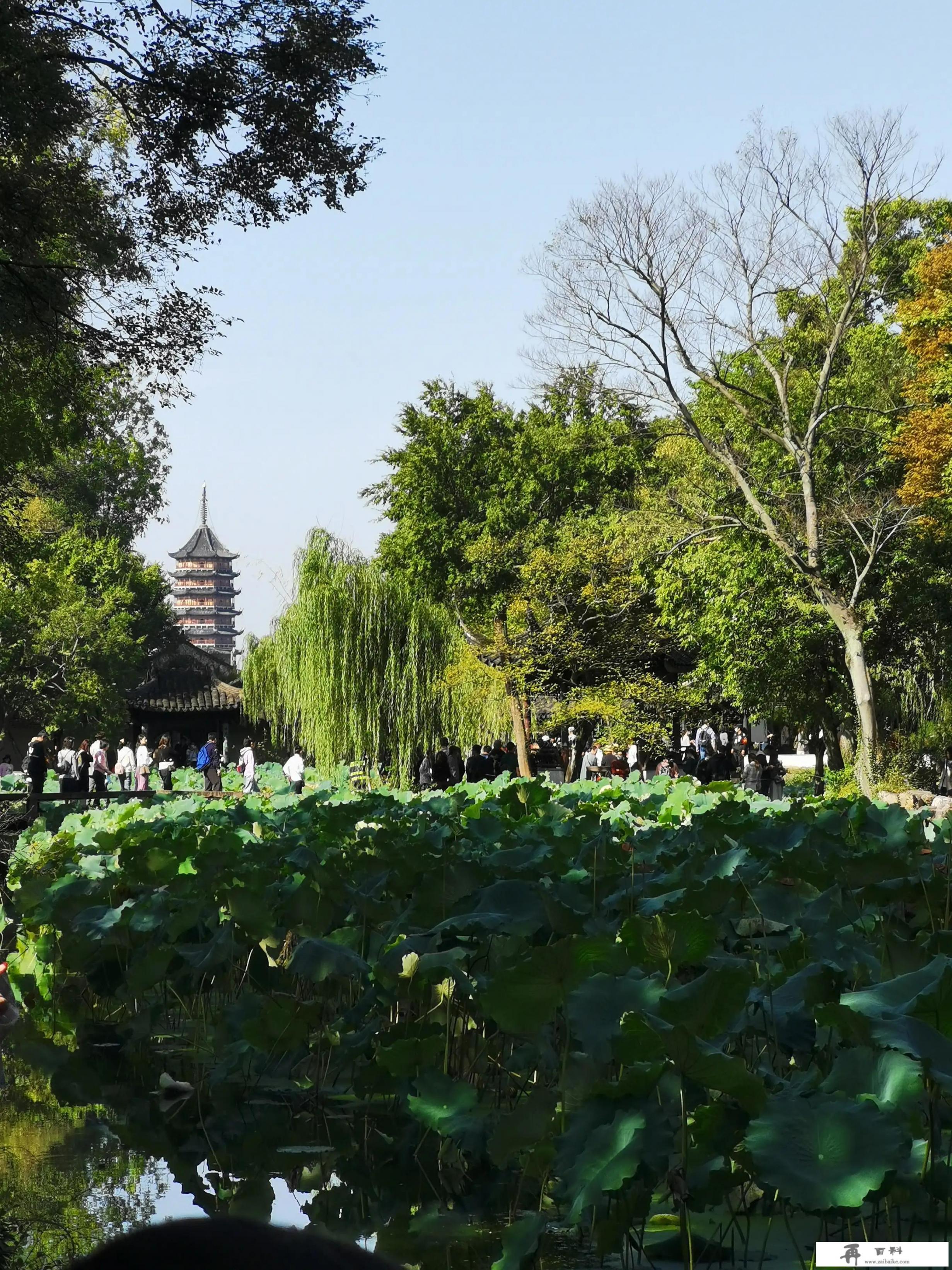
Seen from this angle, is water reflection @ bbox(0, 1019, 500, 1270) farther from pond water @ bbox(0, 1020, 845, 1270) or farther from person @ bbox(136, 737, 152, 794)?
person @ bbox(136, 737, 152, 794)

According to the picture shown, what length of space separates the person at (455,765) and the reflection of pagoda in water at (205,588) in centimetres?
8920

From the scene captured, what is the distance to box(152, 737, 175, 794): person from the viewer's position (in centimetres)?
2851

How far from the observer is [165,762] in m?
36.4

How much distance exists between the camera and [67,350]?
12320 mm

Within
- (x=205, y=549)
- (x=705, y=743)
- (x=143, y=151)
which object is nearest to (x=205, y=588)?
(x=205, y=549)

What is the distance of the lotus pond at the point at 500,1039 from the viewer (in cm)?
325

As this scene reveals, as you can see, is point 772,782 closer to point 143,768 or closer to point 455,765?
point 455,765

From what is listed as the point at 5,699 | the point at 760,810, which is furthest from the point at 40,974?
the point at 5,699

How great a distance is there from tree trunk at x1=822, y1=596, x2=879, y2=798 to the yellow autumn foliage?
218 cm

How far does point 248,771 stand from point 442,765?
4680 millimetres

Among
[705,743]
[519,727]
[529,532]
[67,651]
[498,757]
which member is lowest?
[498,757]

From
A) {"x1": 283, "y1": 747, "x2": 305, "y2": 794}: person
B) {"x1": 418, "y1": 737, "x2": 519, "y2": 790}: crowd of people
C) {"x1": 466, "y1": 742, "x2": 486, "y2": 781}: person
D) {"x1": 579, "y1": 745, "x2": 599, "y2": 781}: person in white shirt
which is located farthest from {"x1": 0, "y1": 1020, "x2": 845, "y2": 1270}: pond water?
{"x1": 579, "y1": 745, "x2": 599, "y2": 781}: person in white shirt

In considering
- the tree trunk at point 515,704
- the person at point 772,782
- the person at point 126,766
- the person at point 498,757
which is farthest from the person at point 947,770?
the person at point 126,766

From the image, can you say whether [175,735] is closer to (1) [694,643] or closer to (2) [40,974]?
(1) [694,643]
